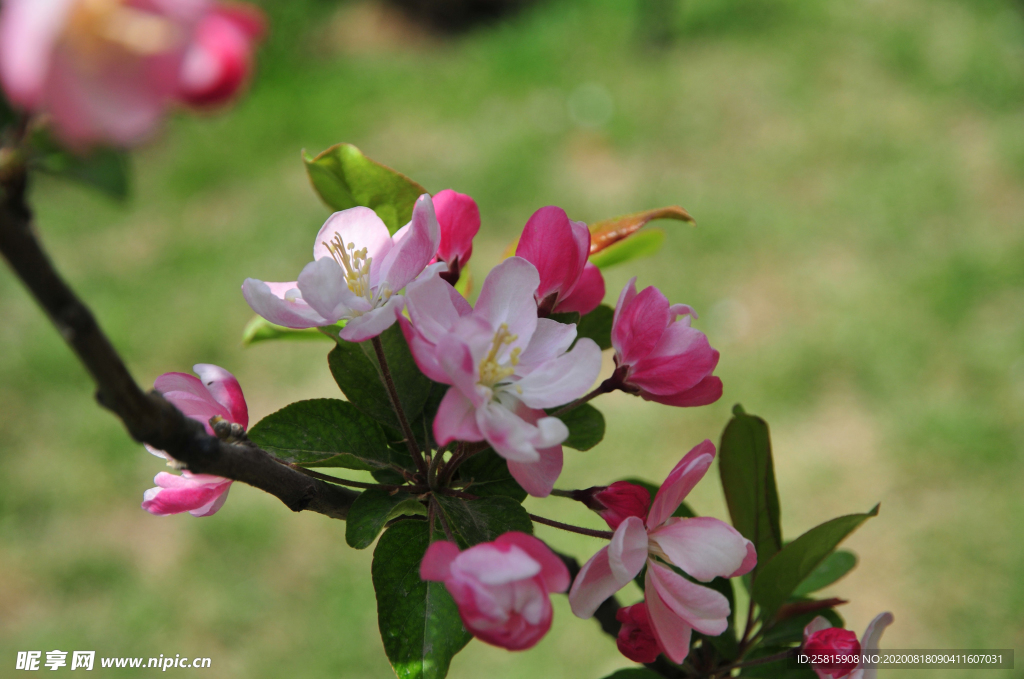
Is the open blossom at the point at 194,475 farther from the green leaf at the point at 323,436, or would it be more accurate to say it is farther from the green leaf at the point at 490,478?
the green leaf at the point at 490,478

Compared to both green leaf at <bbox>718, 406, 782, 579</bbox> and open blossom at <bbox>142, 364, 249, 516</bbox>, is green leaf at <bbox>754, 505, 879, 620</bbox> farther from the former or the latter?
open blossom at <bbox>142, 364, 249, 516</bbox>

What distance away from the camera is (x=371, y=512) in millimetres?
496

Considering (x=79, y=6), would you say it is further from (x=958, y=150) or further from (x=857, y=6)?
(x=857, y=6)

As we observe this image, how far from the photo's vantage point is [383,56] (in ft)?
13.5


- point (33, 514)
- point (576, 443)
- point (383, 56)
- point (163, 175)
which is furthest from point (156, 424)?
point (383, 56)

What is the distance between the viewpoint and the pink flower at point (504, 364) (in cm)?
41

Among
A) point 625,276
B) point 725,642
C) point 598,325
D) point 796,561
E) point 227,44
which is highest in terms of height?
point 227,44

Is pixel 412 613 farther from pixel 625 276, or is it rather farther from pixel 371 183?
pixel 625 276

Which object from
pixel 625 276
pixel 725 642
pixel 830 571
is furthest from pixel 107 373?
pixel 625 276

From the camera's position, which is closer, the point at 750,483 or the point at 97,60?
the point at 97,60

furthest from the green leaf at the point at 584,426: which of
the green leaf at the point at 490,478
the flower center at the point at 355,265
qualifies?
the flower center at the point at 355,265

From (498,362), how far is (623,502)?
0.39ft

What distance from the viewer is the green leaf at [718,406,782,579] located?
0.67 metres

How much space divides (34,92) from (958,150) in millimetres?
3666
